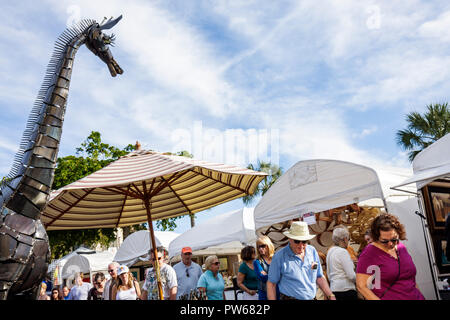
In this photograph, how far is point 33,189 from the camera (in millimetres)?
4367

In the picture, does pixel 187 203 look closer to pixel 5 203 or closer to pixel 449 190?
pixel 5 203

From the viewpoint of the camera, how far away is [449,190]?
801 centimetres

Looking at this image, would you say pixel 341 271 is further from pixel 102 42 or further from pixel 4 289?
pixel 102 42

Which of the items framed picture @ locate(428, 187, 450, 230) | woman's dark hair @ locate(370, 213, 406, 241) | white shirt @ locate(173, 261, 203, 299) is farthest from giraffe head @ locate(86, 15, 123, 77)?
framed picture @ locate(428, 187, 450, 230)

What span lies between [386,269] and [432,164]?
465 centimetres

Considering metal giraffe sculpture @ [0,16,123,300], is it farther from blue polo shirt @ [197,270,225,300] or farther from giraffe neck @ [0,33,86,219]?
blue polo shirt @ [197,270,225,300]

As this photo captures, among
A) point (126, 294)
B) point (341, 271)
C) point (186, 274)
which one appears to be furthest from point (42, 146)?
point (341, 271)

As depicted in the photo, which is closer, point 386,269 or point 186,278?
point 386,269

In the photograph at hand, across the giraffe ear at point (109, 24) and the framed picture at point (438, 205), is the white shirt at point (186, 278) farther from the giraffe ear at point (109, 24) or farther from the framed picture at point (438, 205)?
the framed picture at point (438, 205)

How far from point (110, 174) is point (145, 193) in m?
1.56

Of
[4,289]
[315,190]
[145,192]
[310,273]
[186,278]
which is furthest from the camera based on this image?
[315,190]
